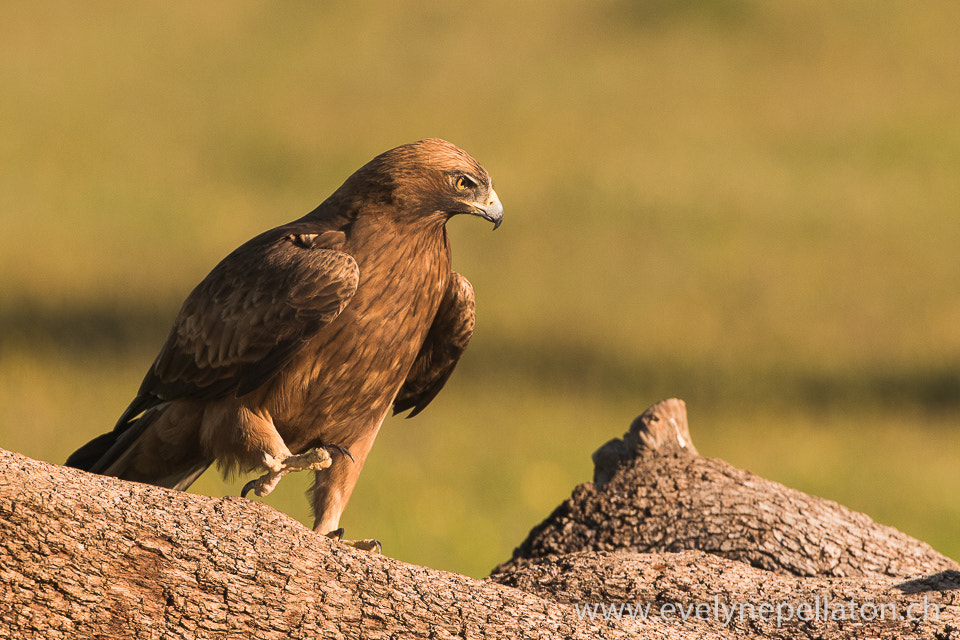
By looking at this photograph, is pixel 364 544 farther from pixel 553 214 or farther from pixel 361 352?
pixel 553 214

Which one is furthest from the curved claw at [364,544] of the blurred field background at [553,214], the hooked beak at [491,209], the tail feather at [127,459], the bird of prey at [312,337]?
the blurred field background at [553,214]

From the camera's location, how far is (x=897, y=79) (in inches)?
1006

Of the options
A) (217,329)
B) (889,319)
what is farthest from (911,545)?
(889,319)

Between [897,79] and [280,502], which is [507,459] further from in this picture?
Answer: [897,79]

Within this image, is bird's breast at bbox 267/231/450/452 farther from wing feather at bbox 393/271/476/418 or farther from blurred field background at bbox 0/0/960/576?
blurred field background at bbox 0/0/960/576

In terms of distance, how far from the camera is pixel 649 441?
6.48 metres

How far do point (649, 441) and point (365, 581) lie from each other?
8.62 feet

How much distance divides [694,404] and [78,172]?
495 inches

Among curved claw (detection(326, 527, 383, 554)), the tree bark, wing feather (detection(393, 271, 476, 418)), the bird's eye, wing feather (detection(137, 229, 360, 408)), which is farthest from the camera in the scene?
wing feather (detection(393, 271, 476, 418))

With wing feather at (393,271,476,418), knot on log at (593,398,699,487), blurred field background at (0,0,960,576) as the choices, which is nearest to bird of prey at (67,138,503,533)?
wing feather at (393,271,476,418)

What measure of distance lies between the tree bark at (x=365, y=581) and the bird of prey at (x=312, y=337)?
88 cm

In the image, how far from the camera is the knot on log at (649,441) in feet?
21.3

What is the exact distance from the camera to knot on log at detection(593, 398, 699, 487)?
6.48 m

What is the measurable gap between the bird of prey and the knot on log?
1444mm
